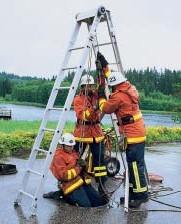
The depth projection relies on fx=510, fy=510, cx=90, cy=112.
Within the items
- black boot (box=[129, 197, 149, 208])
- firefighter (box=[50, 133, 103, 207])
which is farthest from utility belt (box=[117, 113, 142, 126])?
black boot (box=[129, 197, 149, 208])

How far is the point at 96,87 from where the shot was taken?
845 cm

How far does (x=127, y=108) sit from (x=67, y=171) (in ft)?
4.36

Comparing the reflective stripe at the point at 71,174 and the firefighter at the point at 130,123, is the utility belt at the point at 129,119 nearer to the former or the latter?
the firefighter at the point at 130,123

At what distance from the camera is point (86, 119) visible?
28.1ft

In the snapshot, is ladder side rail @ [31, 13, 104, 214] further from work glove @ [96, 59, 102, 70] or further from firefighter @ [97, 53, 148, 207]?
firefighter @ [97, 53, 148, 207]

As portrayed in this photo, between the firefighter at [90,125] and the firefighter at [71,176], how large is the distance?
527mm

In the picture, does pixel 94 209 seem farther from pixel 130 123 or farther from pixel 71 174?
pixel 130 123

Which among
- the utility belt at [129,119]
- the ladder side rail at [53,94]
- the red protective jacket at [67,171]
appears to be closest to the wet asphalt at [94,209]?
the red protective jacket at [67,171]

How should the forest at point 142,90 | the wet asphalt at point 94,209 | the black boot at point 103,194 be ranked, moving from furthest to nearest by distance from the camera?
the forest at point 142,90, the black boot at point 103,194, the wet asphalt at point 94,209

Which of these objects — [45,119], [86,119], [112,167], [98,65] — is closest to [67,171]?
[45,119]

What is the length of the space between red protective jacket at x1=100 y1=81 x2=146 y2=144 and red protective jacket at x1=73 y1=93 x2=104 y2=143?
73cm

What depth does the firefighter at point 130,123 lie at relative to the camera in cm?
774

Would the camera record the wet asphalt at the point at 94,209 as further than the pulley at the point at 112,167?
No

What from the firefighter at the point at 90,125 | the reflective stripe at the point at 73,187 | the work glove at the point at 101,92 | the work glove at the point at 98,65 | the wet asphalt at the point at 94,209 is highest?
the work glove at the point at 98,65
